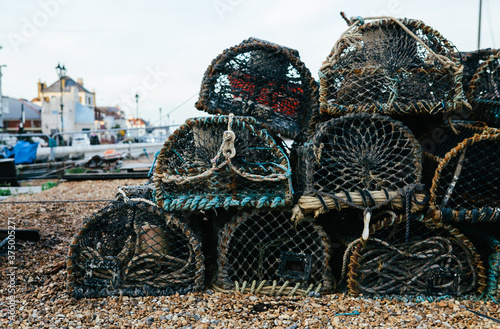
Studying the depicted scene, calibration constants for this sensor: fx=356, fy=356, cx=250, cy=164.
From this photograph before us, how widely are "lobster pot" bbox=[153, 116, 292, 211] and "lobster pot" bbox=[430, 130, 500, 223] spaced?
3.22ft

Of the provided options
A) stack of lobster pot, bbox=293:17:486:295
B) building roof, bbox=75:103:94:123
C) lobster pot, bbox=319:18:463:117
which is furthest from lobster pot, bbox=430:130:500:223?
building roof, bbox=75:103:94:123

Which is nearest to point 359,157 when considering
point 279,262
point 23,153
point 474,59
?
point 279,262

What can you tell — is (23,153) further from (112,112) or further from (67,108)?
(112,112)

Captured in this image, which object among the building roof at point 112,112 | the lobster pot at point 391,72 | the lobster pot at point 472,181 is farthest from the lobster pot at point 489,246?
the building roof at point 112,112

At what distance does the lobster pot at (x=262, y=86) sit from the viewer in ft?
9.46

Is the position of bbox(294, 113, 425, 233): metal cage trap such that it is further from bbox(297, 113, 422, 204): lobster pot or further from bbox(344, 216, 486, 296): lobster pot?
bbox(344, 216, 486, 296): lobster pot

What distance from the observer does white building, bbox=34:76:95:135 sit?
41125 mm

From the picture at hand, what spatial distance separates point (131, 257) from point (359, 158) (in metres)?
1.72

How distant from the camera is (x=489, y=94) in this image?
3.15 meters

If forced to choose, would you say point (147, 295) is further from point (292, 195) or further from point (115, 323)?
point (292, 195)

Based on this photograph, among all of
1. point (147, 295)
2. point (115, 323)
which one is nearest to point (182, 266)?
point (147, 295)

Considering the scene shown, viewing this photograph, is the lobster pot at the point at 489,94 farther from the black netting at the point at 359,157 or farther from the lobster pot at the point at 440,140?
the black netting at the point at 359,157

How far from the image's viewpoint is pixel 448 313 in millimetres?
2191

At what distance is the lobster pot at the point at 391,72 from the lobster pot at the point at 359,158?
16cm
